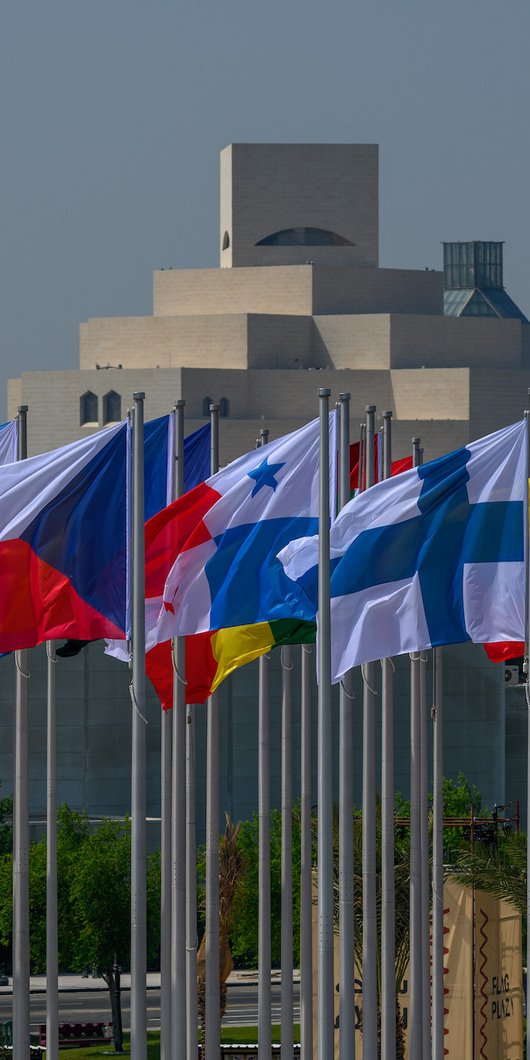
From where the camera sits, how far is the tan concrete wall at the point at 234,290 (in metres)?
129

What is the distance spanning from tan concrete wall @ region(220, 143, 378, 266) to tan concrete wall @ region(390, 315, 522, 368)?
7528 mm

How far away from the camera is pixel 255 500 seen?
2600cm

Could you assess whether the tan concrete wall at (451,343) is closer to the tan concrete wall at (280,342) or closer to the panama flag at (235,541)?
the tan concrete wall at (280,342)

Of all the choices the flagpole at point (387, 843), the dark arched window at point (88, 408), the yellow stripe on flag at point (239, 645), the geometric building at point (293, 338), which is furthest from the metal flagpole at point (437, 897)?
the dark arched window at point (88, 408)

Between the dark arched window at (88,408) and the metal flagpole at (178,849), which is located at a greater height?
the dark arched window at (88,408)

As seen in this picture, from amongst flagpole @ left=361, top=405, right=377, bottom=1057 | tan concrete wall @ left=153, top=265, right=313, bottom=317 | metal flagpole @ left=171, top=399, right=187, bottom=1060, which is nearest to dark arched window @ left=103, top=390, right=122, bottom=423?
tan concrete wall @ left=153, top=265, right=313, bottom=317

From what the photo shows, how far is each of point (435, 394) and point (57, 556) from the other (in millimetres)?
99144

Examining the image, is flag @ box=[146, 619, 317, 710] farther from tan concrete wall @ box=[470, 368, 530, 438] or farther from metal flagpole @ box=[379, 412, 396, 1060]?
tan concrete wall @ box=[470, 368, 530, 438]

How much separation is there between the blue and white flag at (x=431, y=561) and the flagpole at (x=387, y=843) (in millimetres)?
4221

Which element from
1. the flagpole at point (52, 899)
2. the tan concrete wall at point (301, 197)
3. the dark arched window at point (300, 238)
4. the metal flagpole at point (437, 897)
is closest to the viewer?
the flagpole at point (52, 899)

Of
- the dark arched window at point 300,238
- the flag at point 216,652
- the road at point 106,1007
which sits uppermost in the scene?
the dark arched window at point 300,238

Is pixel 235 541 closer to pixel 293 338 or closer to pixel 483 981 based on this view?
pixel 483 981

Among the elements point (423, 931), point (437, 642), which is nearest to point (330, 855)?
point (437, 642)

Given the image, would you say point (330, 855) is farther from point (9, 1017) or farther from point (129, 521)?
point (9, 1017)
